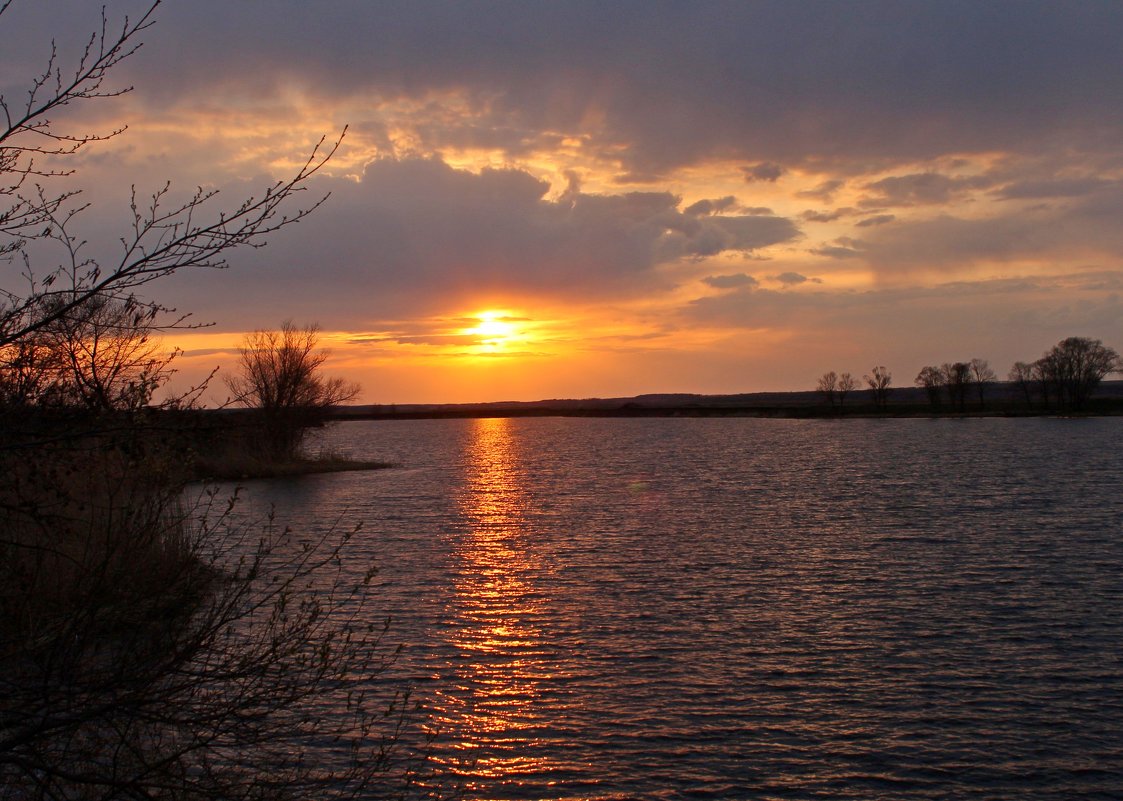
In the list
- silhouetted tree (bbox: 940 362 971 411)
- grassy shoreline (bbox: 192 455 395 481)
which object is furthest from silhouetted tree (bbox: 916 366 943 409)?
grassy shoreline (bbox: 192 455 395 481)

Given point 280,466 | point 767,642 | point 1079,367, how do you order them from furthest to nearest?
point 1079,367, point 280,466, point 767,642

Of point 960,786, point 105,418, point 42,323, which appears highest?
point 42,323

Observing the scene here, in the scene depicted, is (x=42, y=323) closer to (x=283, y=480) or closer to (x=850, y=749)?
(x=850, y=749)

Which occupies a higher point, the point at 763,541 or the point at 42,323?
the point at 42,323

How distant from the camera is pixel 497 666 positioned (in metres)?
16.9

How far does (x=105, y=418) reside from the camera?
A: 5844 millimetres

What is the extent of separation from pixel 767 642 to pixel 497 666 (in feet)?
17.8

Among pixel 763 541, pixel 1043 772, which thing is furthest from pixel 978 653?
pixel 763 541

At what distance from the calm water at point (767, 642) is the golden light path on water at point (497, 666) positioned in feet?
0.19

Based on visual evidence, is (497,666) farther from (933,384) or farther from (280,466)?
(933,384)

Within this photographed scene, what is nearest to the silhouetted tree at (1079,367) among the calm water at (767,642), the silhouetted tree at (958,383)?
the silhouetted tree at (958,383)

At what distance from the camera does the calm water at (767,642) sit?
12.4 meters

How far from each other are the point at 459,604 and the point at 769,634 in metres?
7.53

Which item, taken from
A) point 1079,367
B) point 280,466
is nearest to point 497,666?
point 280,466
